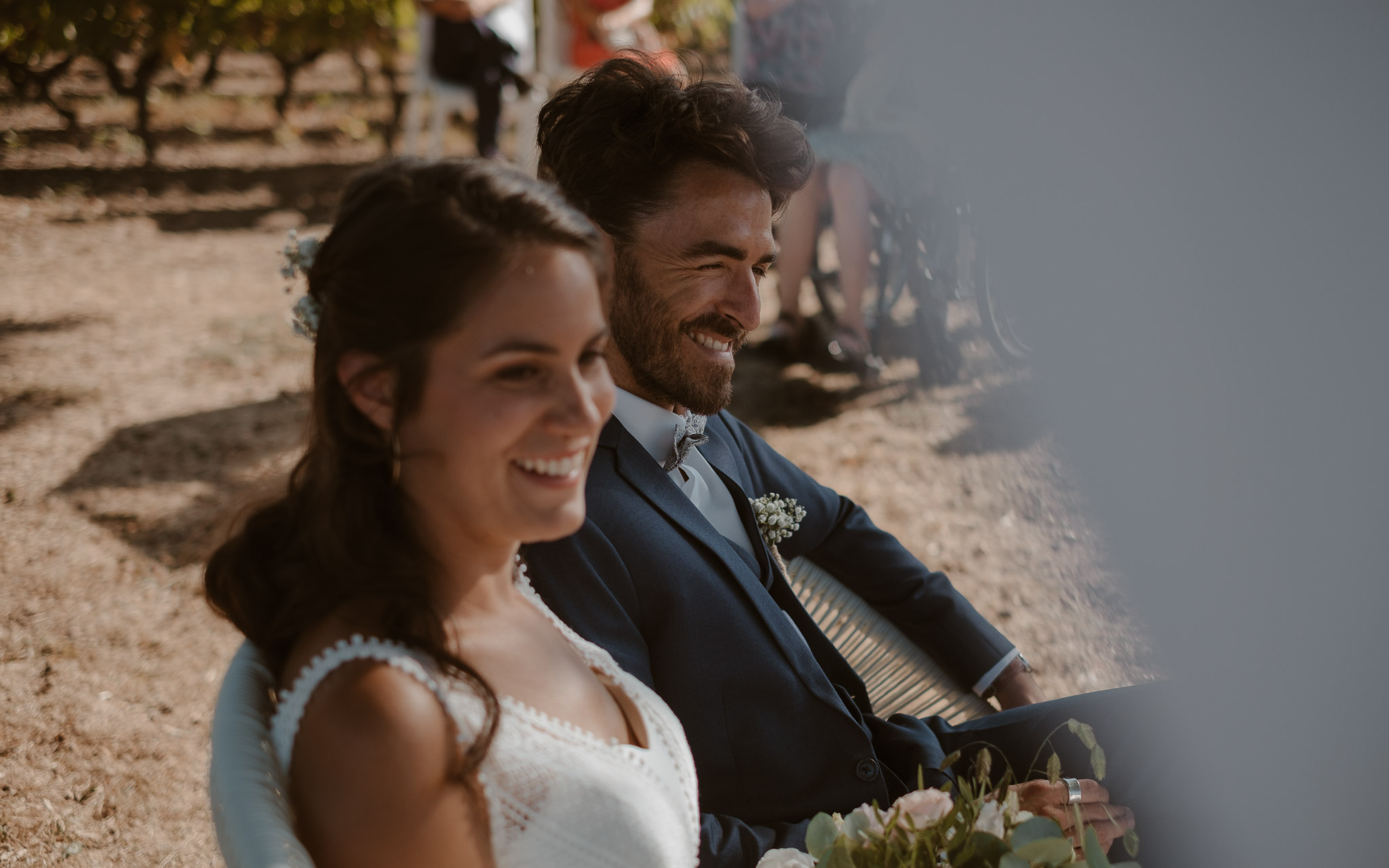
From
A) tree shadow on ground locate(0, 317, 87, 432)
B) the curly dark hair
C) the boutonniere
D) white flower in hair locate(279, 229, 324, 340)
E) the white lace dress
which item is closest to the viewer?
the white lace dress

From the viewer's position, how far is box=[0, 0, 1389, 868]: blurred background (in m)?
1.23

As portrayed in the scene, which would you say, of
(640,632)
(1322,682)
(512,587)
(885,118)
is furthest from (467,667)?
(885,118)

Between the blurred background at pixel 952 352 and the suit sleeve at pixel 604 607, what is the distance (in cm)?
43

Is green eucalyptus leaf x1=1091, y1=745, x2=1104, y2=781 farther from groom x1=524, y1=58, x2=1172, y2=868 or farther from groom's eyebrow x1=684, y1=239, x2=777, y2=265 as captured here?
groom's eyebrow x1=684, y1=239, x2=777, y2=265

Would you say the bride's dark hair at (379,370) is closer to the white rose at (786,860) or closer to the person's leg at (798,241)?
the white rose at (786,860)

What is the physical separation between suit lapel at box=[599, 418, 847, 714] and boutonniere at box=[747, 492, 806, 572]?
23cm

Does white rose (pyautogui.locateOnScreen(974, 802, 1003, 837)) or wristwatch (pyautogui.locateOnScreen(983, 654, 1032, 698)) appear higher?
white rose (pyautogui.locateOnScreen(974, 802, 1003, 837))

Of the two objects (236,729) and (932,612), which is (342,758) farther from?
(932,612)

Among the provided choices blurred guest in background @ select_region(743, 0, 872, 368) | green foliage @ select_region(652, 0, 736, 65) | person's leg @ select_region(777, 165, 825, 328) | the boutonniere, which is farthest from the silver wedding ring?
green foliage @ select_region(652, 0, 736, 65)

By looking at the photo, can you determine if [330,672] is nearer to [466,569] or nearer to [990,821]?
[466,569]

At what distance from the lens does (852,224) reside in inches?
211

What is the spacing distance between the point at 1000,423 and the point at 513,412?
14.0 ft

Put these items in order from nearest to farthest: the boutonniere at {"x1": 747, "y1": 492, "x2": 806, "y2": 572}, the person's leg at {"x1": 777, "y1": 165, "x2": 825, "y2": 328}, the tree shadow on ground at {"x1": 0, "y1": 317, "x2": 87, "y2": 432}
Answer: the boutonniere at {"x1": 747, "y1": 492, "x2": 806, "y2": 572} → the tree shadow on ground at {"x1": 0, "y1": 317, "x2": 87, "y2": 432} → the person's leg at {"x1": 777, "y1": 165, "x2": 825, "y2": 328}

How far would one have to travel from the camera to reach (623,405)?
6.32ft
